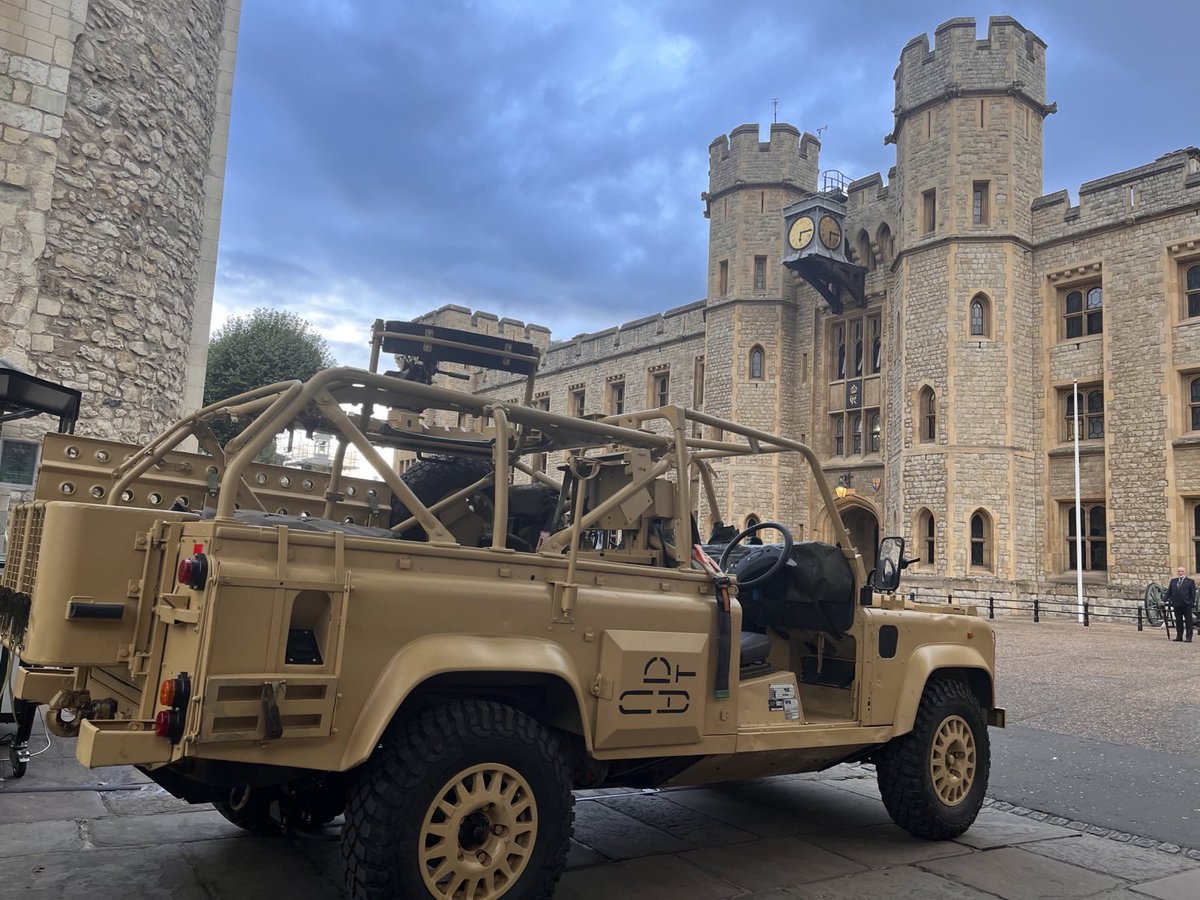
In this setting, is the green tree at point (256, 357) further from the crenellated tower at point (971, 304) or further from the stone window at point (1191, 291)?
the stone window at point (1191, 291)

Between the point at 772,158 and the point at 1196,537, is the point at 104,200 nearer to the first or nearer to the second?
the point at 1196,537

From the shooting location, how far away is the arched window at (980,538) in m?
24.9

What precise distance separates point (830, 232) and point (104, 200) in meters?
23.1

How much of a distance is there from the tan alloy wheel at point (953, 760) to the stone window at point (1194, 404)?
2210 centimetres

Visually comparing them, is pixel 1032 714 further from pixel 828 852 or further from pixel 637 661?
pixel 637 661

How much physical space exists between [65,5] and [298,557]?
486 inches

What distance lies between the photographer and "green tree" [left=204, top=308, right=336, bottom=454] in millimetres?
28672

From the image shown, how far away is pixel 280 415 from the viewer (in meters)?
3.36

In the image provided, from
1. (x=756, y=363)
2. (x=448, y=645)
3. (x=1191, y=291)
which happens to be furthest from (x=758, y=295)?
(x=448, y=645)

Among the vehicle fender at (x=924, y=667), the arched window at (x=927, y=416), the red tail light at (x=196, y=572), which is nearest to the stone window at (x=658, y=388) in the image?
the arched window at (x=927, y=416)

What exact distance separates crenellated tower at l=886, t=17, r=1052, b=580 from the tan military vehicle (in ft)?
69.9

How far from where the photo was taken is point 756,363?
109 feet

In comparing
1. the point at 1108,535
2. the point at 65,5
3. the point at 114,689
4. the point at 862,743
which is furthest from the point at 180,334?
the point at 1108,535

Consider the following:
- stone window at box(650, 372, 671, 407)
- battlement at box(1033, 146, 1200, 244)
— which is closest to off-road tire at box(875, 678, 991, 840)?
battlement at box(1033, 146, 1200, 244)
